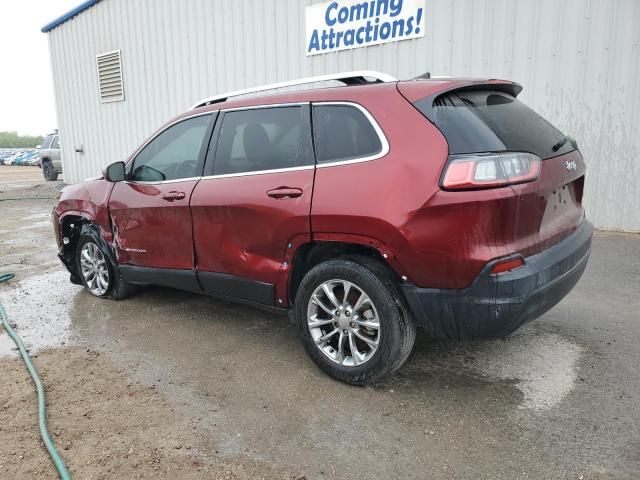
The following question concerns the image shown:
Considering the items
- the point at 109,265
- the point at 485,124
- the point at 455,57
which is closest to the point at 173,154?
the point at 109,265

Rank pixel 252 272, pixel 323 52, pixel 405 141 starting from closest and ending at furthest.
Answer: pixel 405 141 → pixel 252 272 → pixel 323 52

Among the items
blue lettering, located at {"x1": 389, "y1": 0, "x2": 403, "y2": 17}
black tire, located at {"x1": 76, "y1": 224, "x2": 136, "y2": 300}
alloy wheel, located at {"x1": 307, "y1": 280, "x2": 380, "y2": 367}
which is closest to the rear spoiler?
alloy wheel, located at {"x1": 307, "y1": 280, "x2": 380, "y2": 367}

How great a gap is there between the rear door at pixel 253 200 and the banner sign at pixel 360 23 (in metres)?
5.13

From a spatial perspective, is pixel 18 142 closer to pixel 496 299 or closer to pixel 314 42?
pixel 314 42

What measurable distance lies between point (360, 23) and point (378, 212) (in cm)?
656

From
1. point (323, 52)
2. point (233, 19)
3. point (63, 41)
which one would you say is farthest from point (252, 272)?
point (63, 41)

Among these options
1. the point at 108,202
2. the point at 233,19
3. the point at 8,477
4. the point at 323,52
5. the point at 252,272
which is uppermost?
the point at 233,19

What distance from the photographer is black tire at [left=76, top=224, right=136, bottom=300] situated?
4.79m

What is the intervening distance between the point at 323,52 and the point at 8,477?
8.00 meters

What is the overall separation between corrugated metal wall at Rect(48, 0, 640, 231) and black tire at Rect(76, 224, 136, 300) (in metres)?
5.34

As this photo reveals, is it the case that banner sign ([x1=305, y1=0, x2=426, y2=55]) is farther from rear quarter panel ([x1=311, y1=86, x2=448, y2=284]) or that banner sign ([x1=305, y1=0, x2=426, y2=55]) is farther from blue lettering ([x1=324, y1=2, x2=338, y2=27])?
rear quarter panel ([x1=311, y1=86, x2=448, y2=284])

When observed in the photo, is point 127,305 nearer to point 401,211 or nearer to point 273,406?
point 273,406

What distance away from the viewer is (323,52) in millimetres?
9016

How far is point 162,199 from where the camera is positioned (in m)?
4.09
